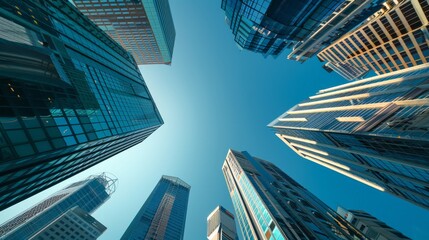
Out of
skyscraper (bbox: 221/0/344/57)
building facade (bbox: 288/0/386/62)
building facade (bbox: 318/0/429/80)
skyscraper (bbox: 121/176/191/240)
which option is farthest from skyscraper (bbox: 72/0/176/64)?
skyscraper (bbox: 121/176/191/240)

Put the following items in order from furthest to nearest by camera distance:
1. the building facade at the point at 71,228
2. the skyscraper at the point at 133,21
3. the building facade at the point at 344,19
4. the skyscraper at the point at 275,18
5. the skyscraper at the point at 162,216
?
the skyscraper at the point at 162,216 < the skyscraper at the point at 133,21 < the building facade at the point at 71,228 < the building facade at the point at 344,19 < the skyscraper at the point at 275,18

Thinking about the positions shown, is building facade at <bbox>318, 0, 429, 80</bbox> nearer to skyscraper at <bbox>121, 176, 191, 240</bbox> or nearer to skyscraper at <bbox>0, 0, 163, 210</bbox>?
skyscraper at <bbox>0, 0, 163, 210</bbox>

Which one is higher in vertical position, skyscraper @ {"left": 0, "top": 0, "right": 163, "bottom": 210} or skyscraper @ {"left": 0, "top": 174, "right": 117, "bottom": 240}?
skyscraper @ {"left": 0, "top": 0, "right": 163, "bottom": 210}

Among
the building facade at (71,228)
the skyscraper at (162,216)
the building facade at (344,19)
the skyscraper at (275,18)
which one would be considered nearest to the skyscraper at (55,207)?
the building facade at (71,228)

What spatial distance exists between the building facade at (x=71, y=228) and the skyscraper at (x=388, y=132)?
4173 inches

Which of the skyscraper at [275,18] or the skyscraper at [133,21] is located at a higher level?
the skyscraper at [133,21]

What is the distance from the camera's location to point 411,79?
41406 millimetres

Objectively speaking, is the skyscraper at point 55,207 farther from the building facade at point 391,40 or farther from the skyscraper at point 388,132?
the building facade at point 391,40

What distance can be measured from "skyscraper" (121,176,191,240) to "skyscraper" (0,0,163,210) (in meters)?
80.0

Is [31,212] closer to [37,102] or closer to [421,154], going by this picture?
[37,102]

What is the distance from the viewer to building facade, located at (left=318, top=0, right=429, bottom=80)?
59969mm

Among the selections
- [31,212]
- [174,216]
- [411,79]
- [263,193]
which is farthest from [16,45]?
[31,212]

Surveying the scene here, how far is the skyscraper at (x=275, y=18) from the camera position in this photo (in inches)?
1672

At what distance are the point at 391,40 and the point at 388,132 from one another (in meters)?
56.8
